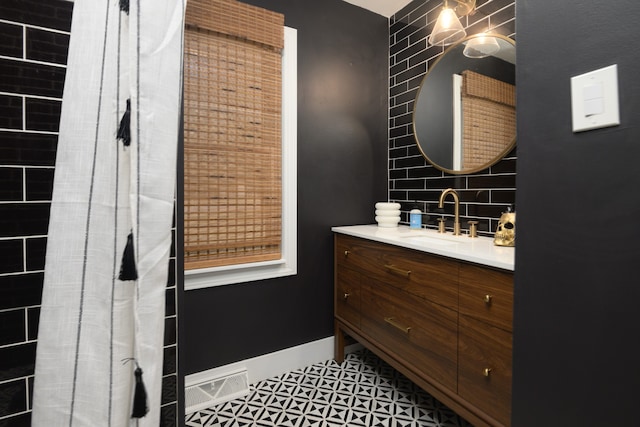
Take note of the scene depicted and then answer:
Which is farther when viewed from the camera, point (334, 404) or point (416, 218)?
point (416, 218)

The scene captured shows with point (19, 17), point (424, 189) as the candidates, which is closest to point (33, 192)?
point (19, 17)

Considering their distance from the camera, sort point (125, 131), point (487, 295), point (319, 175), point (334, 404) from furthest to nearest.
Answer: point (319, 175), point (334, 404), point (487, 295), point (125, 131)

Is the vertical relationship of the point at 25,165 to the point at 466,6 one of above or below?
below

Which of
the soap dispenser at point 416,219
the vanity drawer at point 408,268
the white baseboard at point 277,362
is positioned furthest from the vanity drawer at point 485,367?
the white baseboard at point 277,362

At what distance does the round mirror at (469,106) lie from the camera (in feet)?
5.60

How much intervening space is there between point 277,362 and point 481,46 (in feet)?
7.61

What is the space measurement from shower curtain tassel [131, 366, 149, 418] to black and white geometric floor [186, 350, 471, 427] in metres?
1.08

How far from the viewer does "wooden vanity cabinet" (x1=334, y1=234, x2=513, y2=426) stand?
1172mm

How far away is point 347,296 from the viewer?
6.88ft

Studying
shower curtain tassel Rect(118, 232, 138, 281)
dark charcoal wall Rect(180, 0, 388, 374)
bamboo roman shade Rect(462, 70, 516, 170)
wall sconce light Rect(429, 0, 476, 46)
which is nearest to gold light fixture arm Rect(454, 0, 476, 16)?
wall sconce light Rect(429, 0, 476, 46)

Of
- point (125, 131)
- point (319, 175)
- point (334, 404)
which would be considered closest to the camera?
point (125, 131)

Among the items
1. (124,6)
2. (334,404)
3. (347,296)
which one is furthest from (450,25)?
(334,404)

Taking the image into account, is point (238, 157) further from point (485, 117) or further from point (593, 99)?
point (593, 99)

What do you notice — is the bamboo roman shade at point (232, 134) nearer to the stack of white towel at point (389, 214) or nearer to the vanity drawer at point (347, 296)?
the vanity drawer at point (347, 296)
